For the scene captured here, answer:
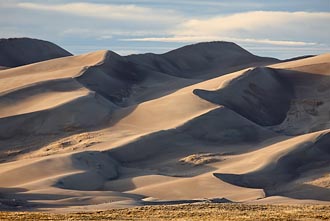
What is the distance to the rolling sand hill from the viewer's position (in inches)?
1532

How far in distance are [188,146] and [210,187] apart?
11.3 metres

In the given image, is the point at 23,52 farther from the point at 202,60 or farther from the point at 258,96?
the point at 258,96

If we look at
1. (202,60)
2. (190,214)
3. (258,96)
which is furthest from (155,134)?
(202,60)

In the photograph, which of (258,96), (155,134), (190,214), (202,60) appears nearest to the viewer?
(190,214)

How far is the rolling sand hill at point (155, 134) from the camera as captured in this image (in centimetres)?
3891

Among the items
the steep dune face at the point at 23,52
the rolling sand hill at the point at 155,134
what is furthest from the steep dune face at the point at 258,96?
the steep dune face at the point at 23,52

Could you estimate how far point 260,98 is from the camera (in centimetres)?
6644

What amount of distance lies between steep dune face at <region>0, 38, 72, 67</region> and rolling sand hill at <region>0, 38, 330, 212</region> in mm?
22705

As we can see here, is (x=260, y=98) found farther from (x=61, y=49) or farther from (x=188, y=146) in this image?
(x=61, y=49)

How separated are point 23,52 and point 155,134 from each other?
56.8 metres

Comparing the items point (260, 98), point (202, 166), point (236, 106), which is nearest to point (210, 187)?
point (202, 166)

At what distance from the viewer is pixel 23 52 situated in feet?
342

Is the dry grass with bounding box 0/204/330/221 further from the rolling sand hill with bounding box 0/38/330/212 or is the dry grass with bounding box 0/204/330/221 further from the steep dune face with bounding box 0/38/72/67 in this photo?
the steep dune face with bounding box 0/38/72/67

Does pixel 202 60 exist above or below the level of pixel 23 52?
above
